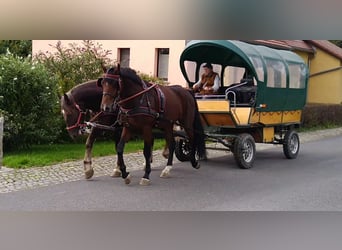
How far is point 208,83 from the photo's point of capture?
10508 mm

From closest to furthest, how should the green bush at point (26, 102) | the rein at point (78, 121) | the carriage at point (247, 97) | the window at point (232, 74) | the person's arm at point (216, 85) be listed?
the rein at point (78, 121)
the carriage at point (247, 97)
the person's arm at point (216, 85)
the green bush at point (26, 102)
the window at point (232, 74)

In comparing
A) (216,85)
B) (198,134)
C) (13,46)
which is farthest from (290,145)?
(13,46)

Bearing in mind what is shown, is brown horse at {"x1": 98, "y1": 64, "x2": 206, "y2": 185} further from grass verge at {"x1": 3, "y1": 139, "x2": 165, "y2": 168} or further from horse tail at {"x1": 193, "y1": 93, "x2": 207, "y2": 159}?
grass verge at {"x1": 3, "y1": 139, "x2": 165, "y2": 168}

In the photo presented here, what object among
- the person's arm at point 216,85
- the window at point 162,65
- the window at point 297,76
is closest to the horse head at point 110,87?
the person's arm at point 216,85

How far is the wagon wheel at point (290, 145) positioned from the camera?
37.2 feet

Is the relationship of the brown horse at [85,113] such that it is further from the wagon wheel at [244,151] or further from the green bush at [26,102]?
the green bush at [26,102]

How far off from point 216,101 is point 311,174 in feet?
7.62

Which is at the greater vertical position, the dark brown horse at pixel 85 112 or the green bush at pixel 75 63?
the green bush at pixel 75 63

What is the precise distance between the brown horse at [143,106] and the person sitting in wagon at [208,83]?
1.31 m

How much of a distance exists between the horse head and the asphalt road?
4.33 ft

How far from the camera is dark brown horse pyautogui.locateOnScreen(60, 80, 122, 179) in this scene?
26.6 ft

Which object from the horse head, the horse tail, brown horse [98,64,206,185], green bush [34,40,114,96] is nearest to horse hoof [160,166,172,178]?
brown horse [98,64,206,185]

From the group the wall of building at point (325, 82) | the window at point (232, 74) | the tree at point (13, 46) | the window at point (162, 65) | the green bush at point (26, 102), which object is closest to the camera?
the tree at point (13, 46)
